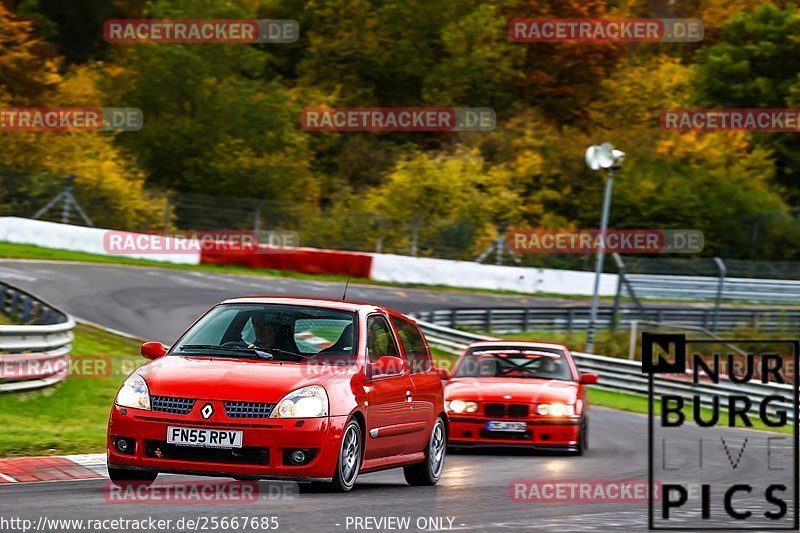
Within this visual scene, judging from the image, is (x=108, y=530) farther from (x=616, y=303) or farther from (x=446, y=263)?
(x=446, y=263)

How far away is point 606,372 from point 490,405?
46.4 ft

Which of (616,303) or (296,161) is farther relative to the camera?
(296,161)

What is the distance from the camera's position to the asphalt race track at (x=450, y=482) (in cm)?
822

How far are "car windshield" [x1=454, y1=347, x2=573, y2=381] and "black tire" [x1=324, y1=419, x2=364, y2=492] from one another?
21.4ft

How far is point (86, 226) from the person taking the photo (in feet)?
130

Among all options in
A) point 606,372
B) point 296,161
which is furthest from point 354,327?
point 296,161

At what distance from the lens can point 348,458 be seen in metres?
9.61

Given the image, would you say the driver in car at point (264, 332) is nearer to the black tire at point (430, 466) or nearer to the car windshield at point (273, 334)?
the car windshield at point (273, 334)

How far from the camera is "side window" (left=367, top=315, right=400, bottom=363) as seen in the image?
1047 cm

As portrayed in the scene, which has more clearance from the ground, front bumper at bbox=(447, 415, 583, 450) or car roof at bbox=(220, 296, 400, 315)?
car roof at bbox=(220, 296, 400, 315)
